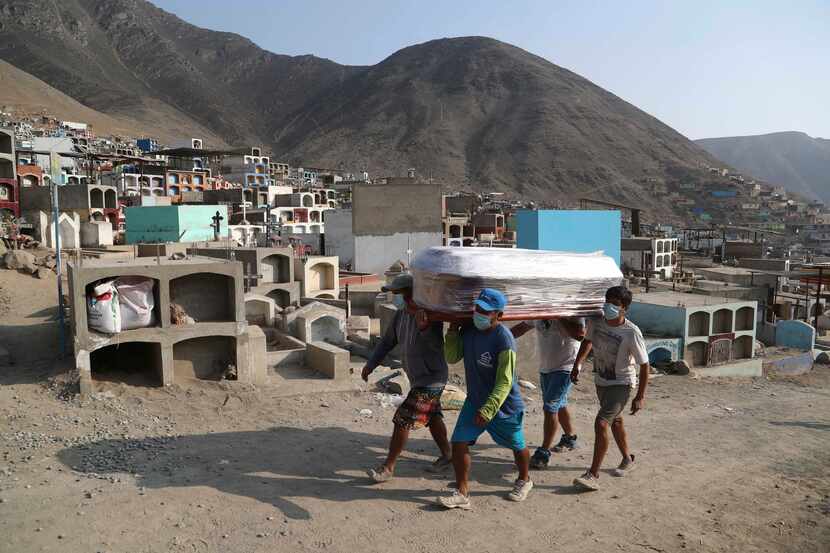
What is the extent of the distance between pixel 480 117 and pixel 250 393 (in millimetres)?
137092

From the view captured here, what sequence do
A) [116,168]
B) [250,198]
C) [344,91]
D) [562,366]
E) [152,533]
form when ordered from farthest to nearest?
[344,91]
[116,168]
[250,198]
[562,366]
[152,533]

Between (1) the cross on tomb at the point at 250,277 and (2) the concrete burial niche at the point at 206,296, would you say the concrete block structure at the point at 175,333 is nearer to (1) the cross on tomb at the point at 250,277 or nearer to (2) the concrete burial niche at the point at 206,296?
(2) the concrete burial niche at the point at 206,296

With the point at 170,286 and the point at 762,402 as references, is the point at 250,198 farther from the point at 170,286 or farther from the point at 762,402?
the point at 762,402

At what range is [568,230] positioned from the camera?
125 ft

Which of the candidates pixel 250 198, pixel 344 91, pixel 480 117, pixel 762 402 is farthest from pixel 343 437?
pixel 344 91

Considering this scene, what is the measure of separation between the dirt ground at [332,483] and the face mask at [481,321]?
159 centimetres

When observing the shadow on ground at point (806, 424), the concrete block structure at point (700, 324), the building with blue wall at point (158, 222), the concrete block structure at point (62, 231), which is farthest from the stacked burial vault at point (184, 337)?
the building with blue wall at point (158, 222)

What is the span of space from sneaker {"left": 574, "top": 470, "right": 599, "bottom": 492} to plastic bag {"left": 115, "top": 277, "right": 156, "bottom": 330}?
274 inches

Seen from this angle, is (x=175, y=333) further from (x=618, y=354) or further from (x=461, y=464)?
(x=618, y=354)

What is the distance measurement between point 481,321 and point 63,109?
4645 inches

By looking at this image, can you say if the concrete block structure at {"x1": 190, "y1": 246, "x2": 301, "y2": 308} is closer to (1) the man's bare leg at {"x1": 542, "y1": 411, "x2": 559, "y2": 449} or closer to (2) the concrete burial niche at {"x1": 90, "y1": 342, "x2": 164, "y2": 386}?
(2) the concrete burial niche at {"x1": 90, "y1": 342, "x2": 164, "y2": 386}

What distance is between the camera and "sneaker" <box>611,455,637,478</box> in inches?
249

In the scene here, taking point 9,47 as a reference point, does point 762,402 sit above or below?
below

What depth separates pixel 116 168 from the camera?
62.8 m
